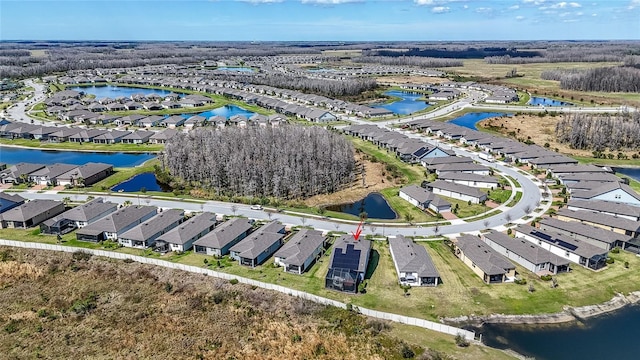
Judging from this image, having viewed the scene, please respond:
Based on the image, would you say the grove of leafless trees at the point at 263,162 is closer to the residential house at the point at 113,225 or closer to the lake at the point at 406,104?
the residential house at the point at 113,225

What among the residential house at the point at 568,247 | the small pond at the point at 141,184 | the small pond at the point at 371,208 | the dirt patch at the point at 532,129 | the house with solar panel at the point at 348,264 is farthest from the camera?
the dirt patch at the point at 532,129

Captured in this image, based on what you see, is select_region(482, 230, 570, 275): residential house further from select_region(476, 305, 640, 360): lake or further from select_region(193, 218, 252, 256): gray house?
select_region(193, 218, 252, 256): gray house

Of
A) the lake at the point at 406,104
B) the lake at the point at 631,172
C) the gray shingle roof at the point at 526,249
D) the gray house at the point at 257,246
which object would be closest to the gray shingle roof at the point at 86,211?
the gray house at the point at 257,246

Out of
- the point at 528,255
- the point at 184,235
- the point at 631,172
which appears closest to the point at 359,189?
the point at 528,255

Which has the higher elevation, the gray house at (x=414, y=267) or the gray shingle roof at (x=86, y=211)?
the gray shingle roof at (x=86, y=211)

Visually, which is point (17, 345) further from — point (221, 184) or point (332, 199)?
point (332, 199)

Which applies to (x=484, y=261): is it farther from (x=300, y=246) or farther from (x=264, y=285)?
(x=264, y=285)

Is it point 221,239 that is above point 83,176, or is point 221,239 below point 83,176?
below
